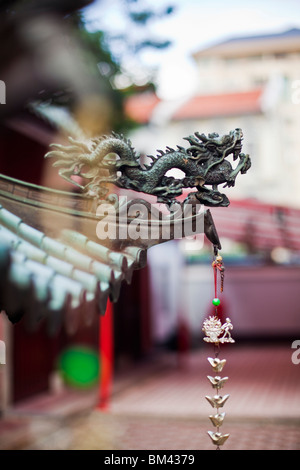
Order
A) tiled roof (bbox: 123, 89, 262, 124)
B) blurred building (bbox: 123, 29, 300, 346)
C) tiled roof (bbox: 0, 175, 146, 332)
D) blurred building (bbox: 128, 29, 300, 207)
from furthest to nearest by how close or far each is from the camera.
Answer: tiled roof (bbox: 123, 89, 262, 124) → blurred building (bbox: 128, 29, 300, 207) → blurred building (bbox: 123, 29, 300, 346) → tiled roof (bbox: 0, 175, 146, 332)

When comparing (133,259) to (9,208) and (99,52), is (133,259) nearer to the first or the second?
(9,208)

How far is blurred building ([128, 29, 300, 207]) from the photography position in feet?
64.1

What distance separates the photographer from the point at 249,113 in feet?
66.7

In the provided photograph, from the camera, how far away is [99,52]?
8.09 meters

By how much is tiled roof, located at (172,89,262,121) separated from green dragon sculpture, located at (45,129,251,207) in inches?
687

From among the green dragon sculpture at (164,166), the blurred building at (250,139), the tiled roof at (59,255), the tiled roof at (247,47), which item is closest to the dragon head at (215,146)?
the green dragon sculpture at (164,166)

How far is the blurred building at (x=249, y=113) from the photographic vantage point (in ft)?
64.1

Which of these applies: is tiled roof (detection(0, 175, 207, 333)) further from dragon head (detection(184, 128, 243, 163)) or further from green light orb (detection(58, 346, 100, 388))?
green light orb (detection(58, 346, 100, 388))

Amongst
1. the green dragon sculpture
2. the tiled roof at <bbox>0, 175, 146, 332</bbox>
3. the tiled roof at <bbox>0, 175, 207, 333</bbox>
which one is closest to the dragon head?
the green dragon sculpture

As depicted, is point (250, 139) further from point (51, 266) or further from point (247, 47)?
point (51, 266)

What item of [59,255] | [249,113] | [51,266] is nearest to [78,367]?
[59,255]

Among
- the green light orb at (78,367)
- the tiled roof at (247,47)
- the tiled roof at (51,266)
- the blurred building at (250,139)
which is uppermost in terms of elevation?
the tiled roof at (247,47)

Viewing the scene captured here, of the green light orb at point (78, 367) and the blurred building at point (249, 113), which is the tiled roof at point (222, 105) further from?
the green light orb at point (78, 367)

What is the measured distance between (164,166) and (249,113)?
59.6 ft
